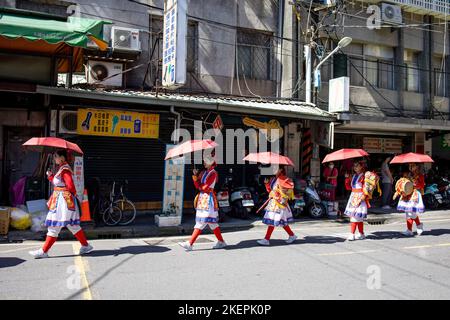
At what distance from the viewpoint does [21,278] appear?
632cm

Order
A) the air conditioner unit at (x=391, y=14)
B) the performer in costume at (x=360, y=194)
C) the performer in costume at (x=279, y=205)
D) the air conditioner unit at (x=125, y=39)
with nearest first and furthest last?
the performer in costume at (x=279, y=205), the performer in costume at (x=360, y=194), the air conditioner unit at (x=125, y=39), the air conditioner unit at (x=391, y=14)

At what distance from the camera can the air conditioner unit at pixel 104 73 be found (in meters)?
13.1

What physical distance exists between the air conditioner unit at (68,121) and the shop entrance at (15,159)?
3.97 ft

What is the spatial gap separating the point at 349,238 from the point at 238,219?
412cm

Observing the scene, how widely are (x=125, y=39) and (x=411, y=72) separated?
1300cm

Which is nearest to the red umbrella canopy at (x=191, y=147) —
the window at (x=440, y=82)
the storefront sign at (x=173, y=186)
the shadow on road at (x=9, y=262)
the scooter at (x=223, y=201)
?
the shadow on road at (x=9, y=262)

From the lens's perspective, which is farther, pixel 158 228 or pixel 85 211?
pixel 158 228

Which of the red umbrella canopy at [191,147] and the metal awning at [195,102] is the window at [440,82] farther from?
the red umbrella canopy at [191,147]

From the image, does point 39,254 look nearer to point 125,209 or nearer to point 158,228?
point 158,228

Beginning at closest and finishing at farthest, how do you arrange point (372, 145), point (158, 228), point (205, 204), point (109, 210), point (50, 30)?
point (205, 204) < point (50, 30) < point (158, 228) < point (109, 210) < point (372, 145)

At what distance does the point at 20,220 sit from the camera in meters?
10.2

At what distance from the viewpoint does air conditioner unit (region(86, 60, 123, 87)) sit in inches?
516

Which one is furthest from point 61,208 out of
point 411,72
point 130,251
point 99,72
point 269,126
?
point 411,72

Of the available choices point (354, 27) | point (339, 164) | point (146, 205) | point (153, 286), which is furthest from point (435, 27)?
point (153, 286)
